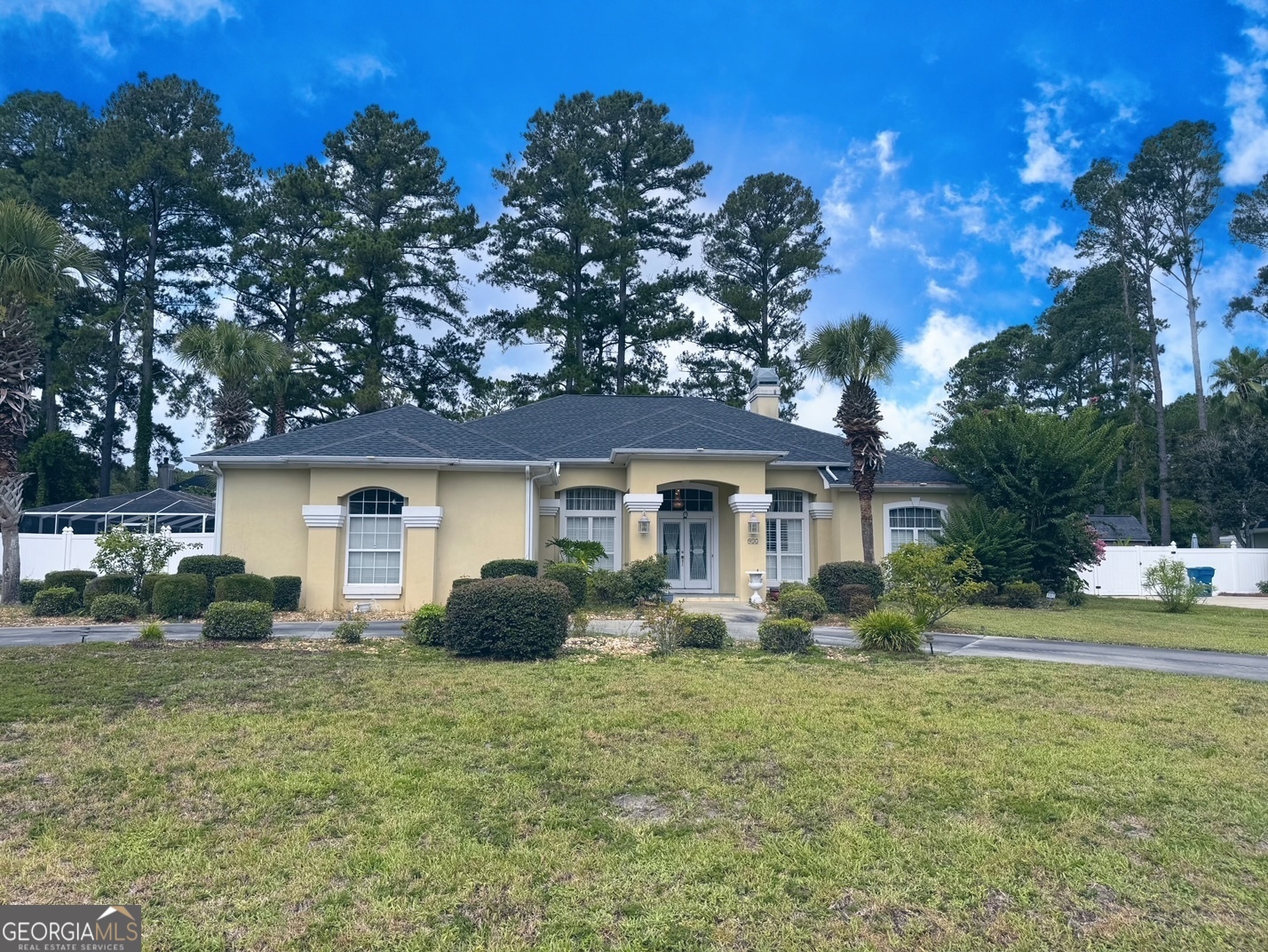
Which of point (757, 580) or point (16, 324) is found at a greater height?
point (16, 324)

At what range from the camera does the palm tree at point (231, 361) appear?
2314cm

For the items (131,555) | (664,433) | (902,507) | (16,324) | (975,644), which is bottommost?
(975,644)

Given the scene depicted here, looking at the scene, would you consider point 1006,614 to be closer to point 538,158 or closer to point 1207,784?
point 1207,784

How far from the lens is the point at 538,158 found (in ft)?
122

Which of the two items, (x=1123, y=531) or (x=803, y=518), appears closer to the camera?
(x=803, y=518)

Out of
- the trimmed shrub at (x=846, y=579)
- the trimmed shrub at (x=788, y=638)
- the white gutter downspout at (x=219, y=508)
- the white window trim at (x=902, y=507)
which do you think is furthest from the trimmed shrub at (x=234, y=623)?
the white window trim at (x=902, y=507)

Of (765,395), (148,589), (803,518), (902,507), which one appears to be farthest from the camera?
(765,395)

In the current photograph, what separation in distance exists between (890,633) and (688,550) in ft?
32.3

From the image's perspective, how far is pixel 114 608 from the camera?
13117mm

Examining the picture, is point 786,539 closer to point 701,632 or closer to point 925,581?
point 925,581

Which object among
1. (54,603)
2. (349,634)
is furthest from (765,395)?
(54,603)

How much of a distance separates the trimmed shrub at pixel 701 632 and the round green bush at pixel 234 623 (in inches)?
256

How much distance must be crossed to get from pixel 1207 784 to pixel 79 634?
14250 millimetres

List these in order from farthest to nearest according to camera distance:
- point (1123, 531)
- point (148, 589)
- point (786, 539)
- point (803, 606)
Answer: point (1123, 531) → point (786, 539) → point (803, 606) → point (148, 589)
